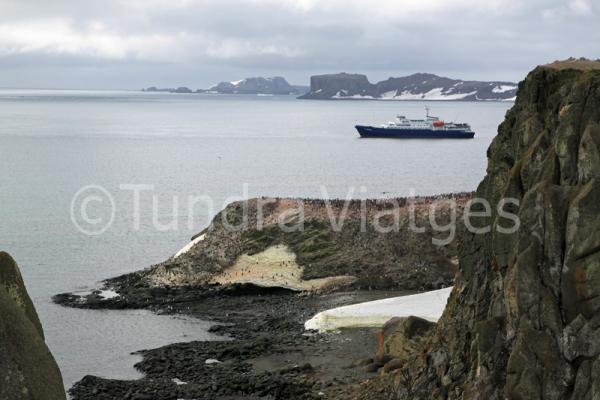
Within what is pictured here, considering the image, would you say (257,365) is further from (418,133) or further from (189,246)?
(418,133)

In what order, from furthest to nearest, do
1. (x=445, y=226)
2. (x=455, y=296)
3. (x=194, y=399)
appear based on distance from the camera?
(x=445, y=226), (x=194, y=399), (x=455, y=296)

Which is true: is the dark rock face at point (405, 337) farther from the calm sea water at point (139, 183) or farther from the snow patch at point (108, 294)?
the snow patch at point (108, 294)

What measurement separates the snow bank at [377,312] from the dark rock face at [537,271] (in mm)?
13943

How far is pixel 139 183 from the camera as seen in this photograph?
10850 centimetres

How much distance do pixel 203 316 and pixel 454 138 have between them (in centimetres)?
14522

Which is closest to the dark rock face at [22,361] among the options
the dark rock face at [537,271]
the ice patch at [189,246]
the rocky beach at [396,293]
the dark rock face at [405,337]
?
the rocky beach at [396,293]

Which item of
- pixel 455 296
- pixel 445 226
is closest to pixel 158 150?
pixel 445 226

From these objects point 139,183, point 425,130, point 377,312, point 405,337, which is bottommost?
point 139,183

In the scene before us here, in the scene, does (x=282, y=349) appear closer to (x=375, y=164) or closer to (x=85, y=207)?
(x=85, y=207)

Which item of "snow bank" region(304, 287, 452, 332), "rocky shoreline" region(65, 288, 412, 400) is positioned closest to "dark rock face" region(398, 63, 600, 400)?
"rocky shoreline" region(65, 288, 412, 400)

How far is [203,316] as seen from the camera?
42094mm

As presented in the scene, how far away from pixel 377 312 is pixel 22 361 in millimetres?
23031

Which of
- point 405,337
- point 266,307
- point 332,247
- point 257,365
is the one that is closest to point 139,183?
point 332,247

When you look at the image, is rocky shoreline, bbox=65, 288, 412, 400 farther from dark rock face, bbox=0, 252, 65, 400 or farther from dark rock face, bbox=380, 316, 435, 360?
dark rock face, bbox=0, 252, 65, 400
